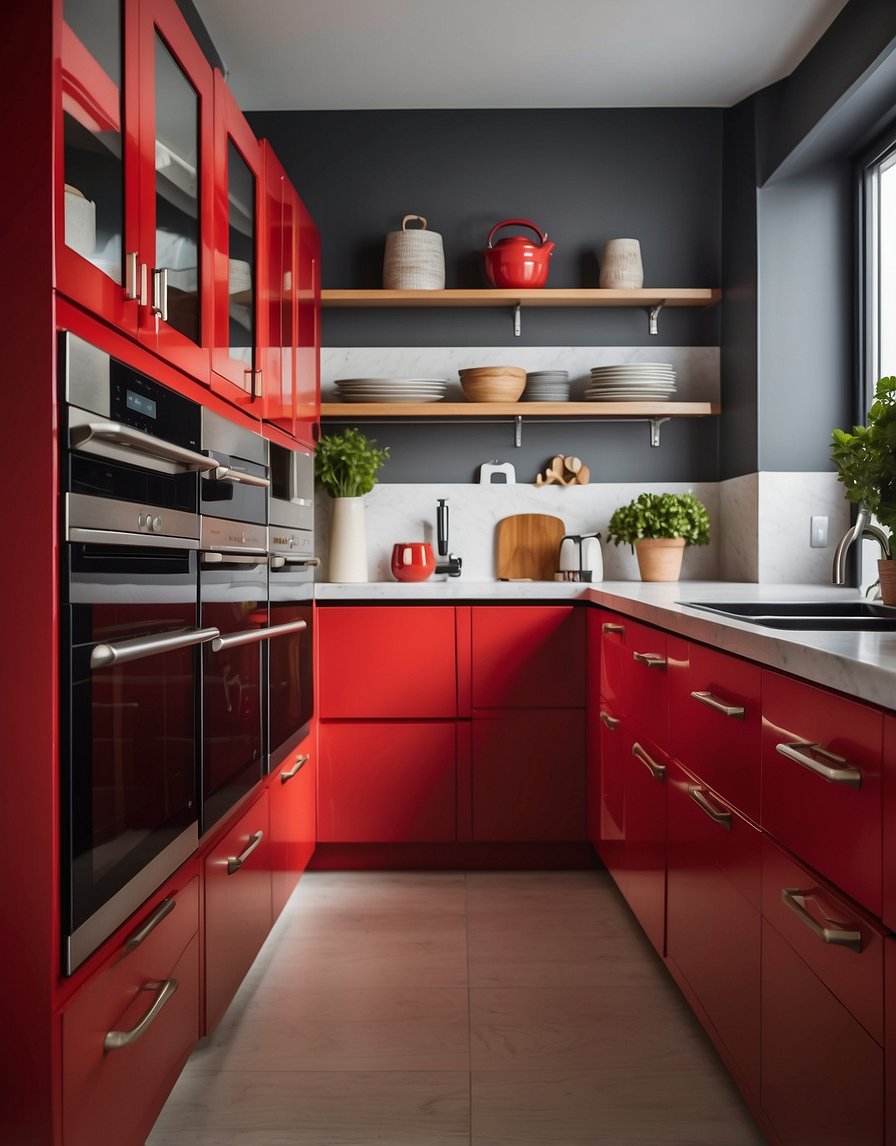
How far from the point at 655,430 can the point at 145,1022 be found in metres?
2.67

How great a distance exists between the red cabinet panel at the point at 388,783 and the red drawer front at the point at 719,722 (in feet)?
3.44

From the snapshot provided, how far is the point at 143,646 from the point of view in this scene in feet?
4.53

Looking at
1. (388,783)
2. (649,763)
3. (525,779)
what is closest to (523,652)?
(525,779)

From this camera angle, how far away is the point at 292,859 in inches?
99.3

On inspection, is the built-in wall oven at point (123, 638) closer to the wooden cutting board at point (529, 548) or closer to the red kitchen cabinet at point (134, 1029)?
the red kitchen cabinet at point (134, 1029)

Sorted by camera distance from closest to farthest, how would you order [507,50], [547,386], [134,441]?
[134,441]
[507,50]
[547,386]

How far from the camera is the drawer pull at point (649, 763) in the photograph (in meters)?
2.02

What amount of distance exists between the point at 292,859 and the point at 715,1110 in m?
1.24

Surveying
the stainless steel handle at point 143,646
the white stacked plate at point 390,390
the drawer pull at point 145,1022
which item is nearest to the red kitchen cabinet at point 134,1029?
the drawer pull at point 145,1022

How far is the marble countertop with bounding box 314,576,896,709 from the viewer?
1.08m

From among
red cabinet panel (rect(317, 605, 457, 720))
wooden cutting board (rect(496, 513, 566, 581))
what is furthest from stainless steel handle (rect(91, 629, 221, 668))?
wooden cutting board (rect(496, 513, 566, 581))

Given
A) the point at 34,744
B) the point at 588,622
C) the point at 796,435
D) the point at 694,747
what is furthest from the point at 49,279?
the point at 796,435

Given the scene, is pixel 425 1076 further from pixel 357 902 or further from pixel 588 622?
pixel 588 622

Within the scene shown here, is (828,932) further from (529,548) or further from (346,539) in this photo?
(529,548)
